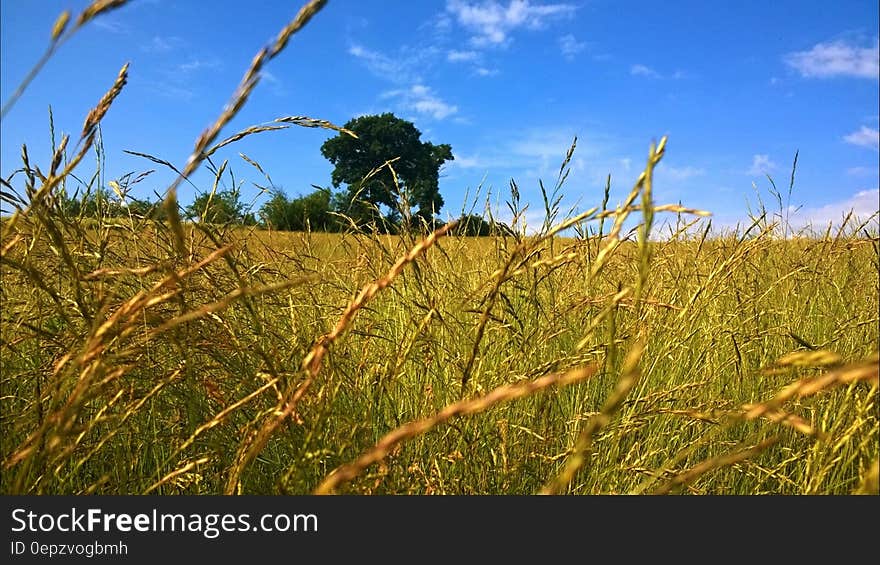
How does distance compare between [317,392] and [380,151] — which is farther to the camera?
[380,151]

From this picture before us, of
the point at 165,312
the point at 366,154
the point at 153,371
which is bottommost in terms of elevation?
the point at 153,371

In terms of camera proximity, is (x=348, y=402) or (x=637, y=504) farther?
(x=348, y=402)

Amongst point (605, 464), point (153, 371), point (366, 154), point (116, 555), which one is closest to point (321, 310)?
point (153, 371)

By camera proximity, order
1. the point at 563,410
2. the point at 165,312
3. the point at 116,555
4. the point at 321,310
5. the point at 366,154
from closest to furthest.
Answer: the point at 116,555, the point at 165,312, the point at 563,410, the point at 321,310, the point at 366,154

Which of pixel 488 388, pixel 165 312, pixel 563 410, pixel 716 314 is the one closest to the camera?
pixel 165 312

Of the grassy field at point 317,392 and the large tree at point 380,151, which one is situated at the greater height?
the large tree at point 380,151

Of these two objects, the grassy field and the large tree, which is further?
the large tree

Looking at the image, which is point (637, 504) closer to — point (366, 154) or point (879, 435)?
point (879, 435)

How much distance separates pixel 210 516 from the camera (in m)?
1.18

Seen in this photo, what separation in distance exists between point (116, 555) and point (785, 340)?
8.60 ft

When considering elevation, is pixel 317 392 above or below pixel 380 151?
below

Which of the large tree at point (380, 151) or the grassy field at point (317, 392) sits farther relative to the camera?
the large tree at point (380, 151)

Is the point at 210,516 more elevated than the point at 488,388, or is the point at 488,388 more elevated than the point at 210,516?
the point at 488,388

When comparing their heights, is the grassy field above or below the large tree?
below
